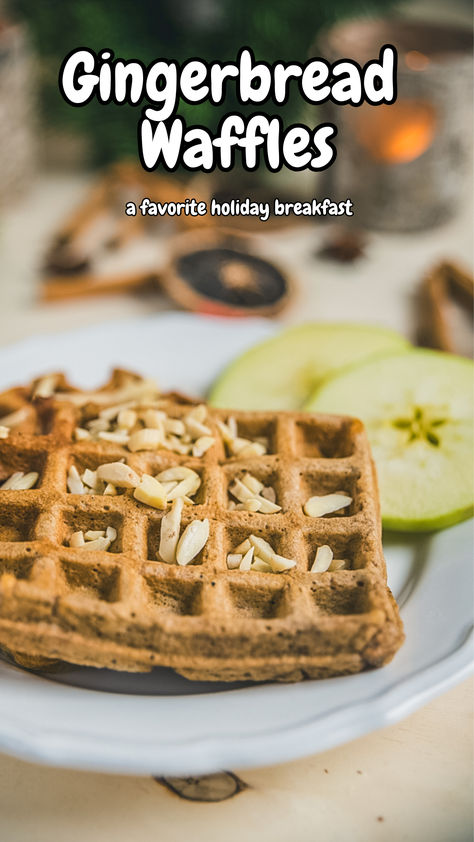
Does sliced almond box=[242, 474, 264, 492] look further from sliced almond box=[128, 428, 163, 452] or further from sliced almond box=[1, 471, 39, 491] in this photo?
sliced almond box=[1, 471, 39, 491]

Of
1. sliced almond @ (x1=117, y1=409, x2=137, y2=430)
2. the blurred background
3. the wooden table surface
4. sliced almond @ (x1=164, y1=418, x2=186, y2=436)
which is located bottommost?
the wooden table surface

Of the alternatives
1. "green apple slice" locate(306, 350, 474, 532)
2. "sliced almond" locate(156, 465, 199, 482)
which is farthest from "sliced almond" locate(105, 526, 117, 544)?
"green apple slice" locate(306, 350, 474, 532)

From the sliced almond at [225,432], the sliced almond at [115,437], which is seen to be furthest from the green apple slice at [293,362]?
the sliced almond at [115,437]

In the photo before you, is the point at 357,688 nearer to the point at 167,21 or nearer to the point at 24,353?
the point at 24,353

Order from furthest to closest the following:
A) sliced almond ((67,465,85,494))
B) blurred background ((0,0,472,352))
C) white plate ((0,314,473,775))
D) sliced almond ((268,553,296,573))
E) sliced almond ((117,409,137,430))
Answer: blurred background ((0,0,472,352)) → sliced almond ((117,409,137,430)) → sliced almond ((67,465,85,494)) → sliced almond ((268,553,296,573)) → white plate ((0,314,473,775))

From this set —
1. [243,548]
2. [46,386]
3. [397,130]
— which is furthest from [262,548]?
[397,130]

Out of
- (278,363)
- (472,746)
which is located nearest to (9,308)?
(278,363)

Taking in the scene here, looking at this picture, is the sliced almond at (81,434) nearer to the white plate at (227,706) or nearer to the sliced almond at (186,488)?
the sliced almond at (186,488)
